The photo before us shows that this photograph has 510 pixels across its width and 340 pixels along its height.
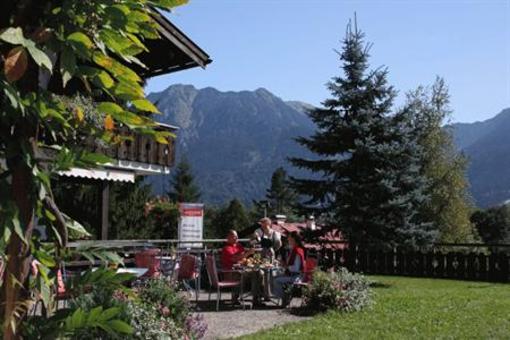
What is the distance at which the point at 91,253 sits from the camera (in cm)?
152

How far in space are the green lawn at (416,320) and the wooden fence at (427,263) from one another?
5.35 metres

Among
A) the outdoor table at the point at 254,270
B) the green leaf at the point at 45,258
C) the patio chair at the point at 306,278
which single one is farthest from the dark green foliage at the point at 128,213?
the green leaf at the point at 45,258

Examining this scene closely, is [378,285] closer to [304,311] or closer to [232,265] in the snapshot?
[232,265]

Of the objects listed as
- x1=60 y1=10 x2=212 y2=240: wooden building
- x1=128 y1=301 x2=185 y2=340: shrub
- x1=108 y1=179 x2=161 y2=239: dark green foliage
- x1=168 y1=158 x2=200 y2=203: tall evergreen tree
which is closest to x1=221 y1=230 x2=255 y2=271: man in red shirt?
x1=60 y1=10 x2=212 y2=240: wooden building

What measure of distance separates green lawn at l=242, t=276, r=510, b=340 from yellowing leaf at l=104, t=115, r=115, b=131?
7050 millimetres

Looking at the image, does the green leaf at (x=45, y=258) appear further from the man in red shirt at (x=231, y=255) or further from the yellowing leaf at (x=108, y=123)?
the man in red shirt at (x=231, y=255)

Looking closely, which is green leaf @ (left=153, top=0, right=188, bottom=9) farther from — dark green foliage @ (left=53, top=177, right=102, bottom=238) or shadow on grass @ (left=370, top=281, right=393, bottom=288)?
dark green foliage @ (left=53, top=177, right=102, bottom=238)

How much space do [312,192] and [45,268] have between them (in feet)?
57.1

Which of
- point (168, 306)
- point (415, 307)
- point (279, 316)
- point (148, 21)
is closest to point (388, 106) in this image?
point (415, 307)

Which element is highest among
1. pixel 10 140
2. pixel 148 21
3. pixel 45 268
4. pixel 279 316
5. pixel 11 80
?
pixel 148 21

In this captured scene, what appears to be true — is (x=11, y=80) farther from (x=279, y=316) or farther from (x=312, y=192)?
(x=312, y=192)

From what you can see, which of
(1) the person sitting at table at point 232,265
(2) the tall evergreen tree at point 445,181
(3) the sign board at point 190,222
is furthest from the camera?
(2) the tall evergreen tree at point 445,181

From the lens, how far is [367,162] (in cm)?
1747

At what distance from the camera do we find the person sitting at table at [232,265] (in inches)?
463
